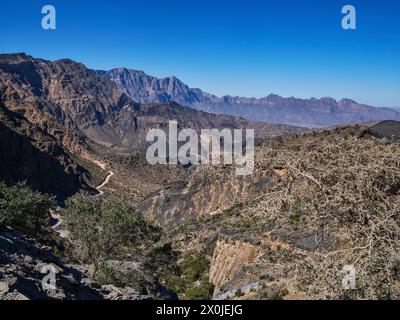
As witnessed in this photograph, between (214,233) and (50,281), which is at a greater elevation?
(50,281)

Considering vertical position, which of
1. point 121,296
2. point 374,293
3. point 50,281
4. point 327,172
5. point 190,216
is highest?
point 327,172

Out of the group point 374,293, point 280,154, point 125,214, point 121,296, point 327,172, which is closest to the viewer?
point 374,293

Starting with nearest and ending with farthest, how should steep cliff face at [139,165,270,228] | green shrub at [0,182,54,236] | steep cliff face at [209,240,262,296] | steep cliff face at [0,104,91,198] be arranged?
1. steep cliff face at [209,240,262,296]
2. green shrub at [0,182,54,236]
3. steep cliff face at [139,165,270,228]
4. steep cliff face at [0,104,91,198]

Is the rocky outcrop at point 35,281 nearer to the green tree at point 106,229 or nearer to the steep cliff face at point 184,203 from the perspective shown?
the green tree at point 106,229

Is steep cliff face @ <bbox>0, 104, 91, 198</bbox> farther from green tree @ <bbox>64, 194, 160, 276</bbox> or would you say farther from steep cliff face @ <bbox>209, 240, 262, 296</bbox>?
green tree @ <bbox>64, 194, 160, 276</bbox>

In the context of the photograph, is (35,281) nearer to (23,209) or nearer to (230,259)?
(23,209)

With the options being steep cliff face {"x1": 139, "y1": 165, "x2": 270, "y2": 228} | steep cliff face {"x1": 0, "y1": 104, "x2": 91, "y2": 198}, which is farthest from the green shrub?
steep cliff face {"x1": 0, "y1": 104, "x2": 91, "y2": 198}

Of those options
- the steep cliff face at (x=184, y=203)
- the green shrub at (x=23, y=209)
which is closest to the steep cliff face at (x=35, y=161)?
the steep cliff face at (x=184, y=203)

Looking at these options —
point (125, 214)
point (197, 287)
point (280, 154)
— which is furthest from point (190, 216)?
point (280, 154)

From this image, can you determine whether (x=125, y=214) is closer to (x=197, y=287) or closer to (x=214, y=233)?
(x=197, y=287)
